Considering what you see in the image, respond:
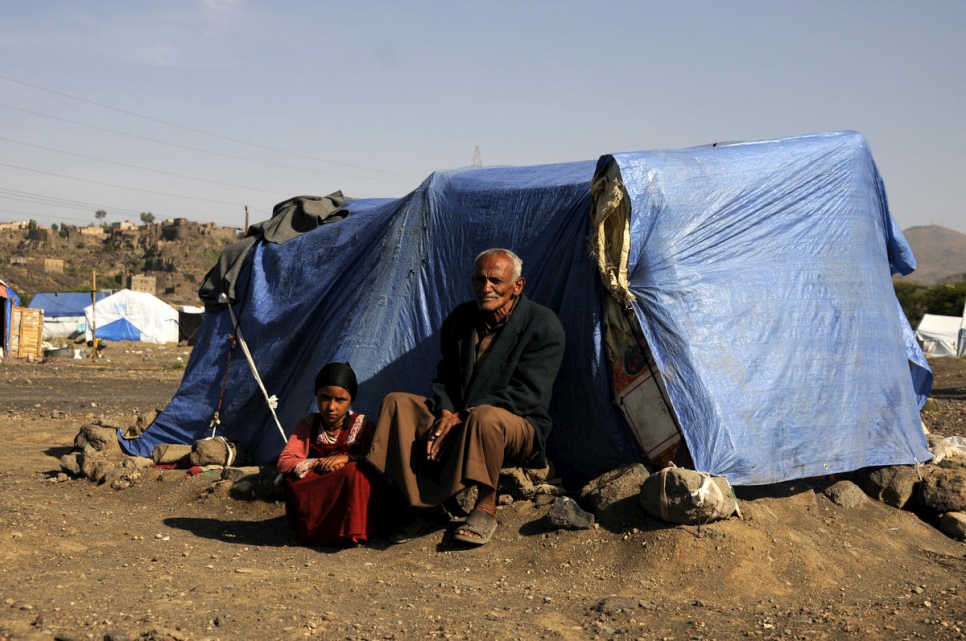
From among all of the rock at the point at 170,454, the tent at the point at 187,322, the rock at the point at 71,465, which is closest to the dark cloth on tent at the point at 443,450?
the rock at the point at 170,454

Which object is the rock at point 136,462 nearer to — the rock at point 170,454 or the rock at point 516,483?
the rock at point 170,454

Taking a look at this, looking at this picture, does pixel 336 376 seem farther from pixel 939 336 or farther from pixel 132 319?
pixel 939 336

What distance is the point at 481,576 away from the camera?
4.29 m

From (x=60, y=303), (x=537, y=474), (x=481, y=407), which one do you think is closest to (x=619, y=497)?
(x=537, y=474)

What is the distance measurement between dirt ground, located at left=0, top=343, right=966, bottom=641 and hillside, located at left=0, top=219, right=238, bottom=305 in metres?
46.7

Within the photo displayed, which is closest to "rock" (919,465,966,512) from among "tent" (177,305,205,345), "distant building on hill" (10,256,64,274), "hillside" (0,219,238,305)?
"tent" (177,305,205,345)

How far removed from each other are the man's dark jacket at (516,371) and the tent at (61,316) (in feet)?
100.0

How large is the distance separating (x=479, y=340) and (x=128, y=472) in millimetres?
3128

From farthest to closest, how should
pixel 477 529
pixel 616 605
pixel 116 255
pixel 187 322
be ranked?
pixel 116 255
pixel 187 322
pixel 477 529
pixel 616 605

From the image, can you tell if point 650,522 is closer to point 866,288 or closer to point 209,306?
point 866,288

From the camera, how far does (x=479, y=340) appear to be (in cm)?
514

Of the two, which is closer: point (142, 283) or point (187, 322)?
point (187, 322)

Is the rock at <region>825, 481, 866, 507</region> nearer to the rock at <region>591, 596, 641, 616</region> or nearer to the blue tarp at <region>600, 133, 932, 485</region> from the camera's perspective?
the blue tarp at <region>600, 133, 932, 485</region>

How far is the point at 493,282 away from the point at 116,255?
6783cm
